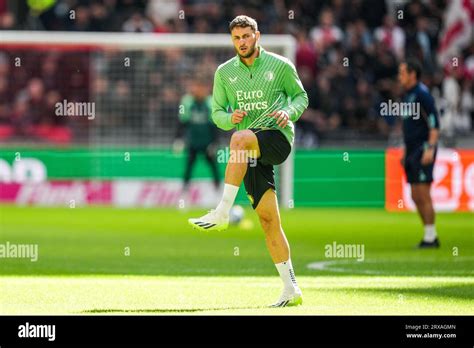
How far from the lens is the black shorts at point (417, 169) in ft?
59.6

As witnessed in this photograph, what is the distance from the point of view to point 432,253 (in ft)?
57.2

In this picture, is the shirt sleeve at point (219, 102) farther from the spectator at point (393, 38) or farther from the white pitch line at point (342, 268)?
the spectator at point (393, 38)

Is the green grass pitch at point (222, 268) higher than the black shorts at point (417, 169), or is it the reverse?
the black shorts at point (417, 169)

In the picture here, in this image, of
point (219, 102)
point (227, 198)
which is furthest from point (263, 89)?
point (227, 198)

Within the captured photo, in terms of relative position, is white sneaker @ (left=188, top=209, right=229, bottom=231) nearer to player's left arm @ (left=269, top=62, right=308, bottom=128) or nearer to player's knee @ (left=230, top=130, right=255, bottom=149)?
player's knee @ (left=230, top=130, right=255, bottom=149)

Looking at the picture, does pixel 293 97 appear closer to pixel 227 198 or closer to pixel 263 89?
pixel 263 89

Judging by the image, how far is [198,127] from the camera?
27.2 metres

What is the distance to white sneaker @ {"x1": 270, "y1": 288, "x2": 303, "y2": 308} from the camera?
38.2ft

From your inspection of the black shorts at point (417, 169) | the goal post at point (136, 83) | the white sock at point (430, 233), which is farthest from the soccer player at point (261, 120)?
the goal post at point (136, 83)

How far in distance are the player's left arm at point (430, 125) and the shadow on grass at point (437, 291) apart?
15.7ft

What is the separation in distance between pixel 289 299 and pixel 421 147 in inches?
280

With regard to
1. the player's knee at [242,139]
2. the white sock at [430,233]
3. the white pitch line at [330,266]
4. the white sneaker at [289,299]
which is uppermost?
the player's knee at [242,139]
